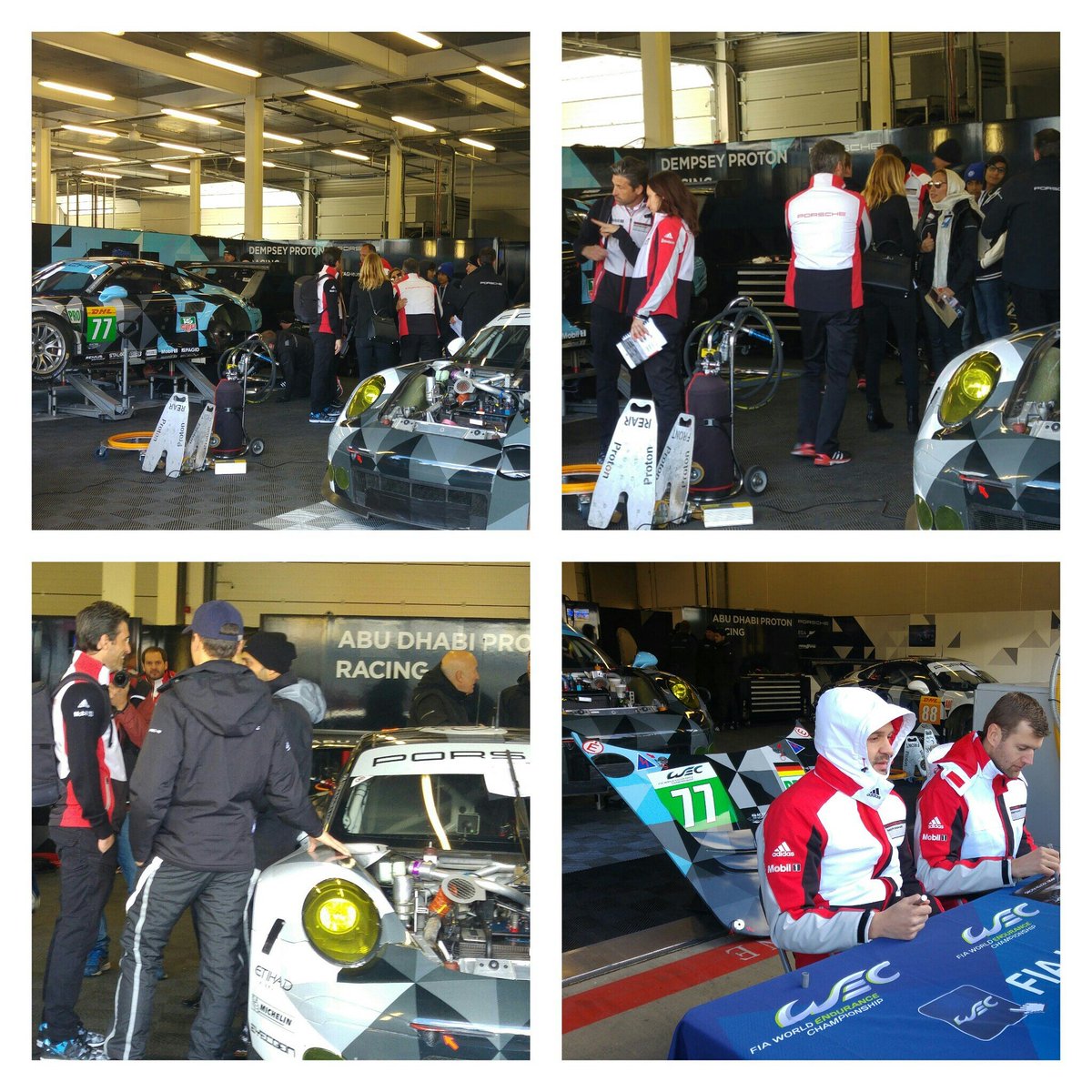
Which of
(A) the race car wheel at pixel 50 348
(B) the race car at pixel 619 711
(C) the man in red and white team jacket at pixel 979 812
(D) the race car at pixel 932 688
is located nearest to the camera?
(C) the man in red and white team jacket at pixel 979 812

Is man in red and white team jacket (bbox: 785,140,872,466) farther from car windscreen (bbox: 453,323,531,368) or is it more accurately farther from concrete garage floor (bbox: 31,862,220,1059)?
concrete garage floor (bbox: 31,862,220,1059)

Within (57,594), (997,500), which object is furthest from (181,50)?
(997,500)

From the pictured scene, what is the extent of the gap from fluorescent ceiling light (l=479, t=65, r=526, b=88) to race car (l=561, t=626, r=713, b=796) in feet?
8.44

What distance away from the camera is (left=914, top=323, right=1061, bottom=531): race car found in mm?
2266

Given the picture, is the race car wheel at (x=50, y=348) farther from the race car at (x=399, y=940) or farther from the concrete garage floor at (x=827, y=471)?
the race car at (x=399, y=940)

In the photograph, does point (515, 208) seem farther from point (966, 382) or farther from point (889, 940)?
point (889, 940)

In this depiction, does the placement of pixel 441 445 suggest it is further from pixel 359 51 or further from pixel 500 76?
pixel 500 76

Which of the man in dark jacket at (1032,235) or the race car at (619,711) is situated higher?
the man in dark jacket at (1032,235)

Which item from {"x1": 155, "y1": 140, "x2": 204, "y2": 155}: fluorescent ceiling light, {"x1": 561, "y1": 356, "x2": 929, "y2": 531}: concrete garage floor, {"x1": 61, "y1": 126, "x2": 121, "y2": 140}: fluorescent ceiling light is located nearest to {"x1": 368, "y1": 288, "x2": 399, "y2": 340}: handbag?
{"x1": 561, "y1": 356, "x2": 929, "y2": 531}: concrete garage floor

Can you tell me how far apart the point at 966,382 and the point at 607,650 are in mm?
6289

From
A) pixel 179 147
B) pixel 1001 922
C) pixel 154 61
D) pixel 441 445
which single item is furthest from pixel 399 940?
pixel 179 147

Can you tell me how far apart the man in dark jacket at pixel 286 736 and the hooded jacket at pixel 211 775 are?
59 millimetres

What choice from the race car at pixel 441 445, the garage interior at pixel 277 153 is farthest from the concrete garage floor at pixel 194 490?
the race car at pixel 441 445

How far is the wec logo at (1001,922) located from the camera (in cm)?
205
